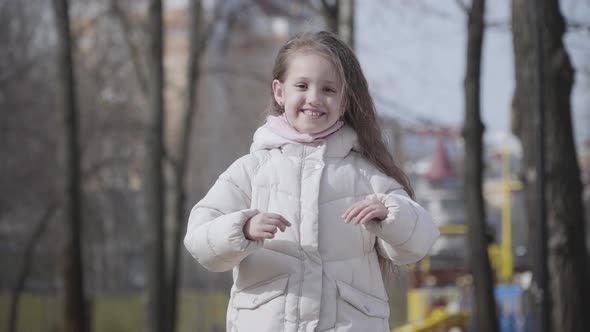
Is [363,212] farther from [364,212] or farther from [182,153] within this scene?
[182,153]

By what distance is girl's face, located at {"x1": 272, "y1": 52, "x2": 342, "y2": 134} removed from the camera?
3746 millimetres

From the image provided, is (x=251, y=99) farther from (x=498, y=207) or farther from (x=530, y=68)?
(x=498, y=207)

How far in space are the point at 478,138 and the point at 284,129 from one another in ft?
31.4

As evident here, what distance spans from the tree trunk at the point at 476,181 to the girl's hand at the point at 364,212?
9636mm

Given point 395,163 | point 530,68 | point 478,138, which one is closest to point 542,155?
point 530,68

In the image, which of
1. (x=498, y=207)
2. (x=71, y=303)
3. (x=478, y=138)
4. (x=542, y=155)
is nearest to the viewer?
(x=542, y=155)

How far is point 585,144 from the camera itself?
1072 inches

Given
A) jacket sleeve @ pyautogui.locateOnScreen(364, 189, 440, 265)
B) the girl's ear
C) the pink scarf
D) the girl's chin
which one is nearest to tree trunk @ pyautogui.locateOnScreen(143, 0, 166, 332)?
the girl's ear

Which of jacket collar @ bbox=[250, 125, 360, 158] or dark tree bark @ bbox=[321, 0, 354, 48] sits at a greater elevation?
dark tree bark @ bbox=[321, 0, 354, 48]

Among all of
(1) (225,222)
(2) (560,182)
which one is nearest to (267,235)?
(1) (225,222)

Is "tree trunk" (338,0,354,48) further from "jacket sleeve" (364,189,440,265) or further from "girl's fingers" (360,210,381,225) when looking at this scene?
"girl's fingers" (360,210,381,225)

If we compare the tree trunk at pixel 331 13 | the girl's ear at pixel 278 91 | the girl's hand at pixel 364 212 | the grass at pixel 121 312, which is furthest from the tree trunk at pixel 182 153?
the girl's hand at pixel 364 212

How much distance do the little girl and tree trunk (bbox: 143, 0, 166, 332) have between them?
1215 centimetres

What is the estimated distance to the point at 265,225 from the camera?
11.1ft
